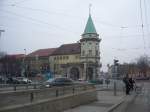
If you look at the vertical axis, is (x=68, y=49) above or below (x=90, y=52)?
above

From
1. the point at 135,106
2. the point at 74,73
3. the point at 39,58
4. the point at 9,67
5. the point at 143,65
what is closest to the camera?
the point at 135,106

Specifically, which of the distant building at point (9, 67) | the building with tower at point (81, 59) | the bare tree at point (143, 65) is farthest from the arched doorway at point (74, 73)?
the bare tree at point (143, 65)

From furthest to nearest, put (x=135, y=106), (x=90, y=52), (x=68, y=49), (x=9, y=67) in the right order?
(x=68, y=49), (x=90, y=52), (x=9, y=67), (x=135, y=106)

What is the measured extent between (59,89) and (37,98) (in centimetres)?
369

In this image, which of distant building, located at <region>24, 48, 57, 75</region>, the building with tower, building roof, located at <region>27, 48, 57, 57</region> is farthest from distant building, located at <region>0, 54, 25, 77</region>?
building roof, located at <region>27, 48, 57, 57</region>

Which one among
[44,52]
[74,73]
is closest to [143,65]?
[74,73]

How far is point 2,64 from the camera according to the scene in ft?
399

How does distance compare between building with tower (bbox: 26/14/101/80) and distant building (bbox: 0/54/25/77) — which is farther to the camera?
building with tower (bbox: 26/14/101/80)

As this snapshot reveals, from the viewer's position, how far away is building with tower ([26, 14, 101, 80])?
130 meters

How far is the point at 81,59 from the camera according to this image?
140 metres

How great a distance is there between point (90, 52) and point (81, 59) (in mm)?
5108

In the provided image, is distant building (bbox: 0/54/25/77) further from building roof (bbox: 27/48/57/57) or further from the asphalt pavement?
the asphalt pavement

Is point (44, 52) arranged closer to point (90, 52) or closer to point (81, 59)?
point (81, 59)

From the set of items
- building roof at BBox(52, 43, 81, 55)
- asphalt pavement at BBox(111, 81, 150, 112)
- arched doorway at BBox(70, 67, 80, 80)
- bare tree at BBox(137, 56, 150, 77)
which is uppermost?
building roof at BBox(52, 43, 81, 55)
